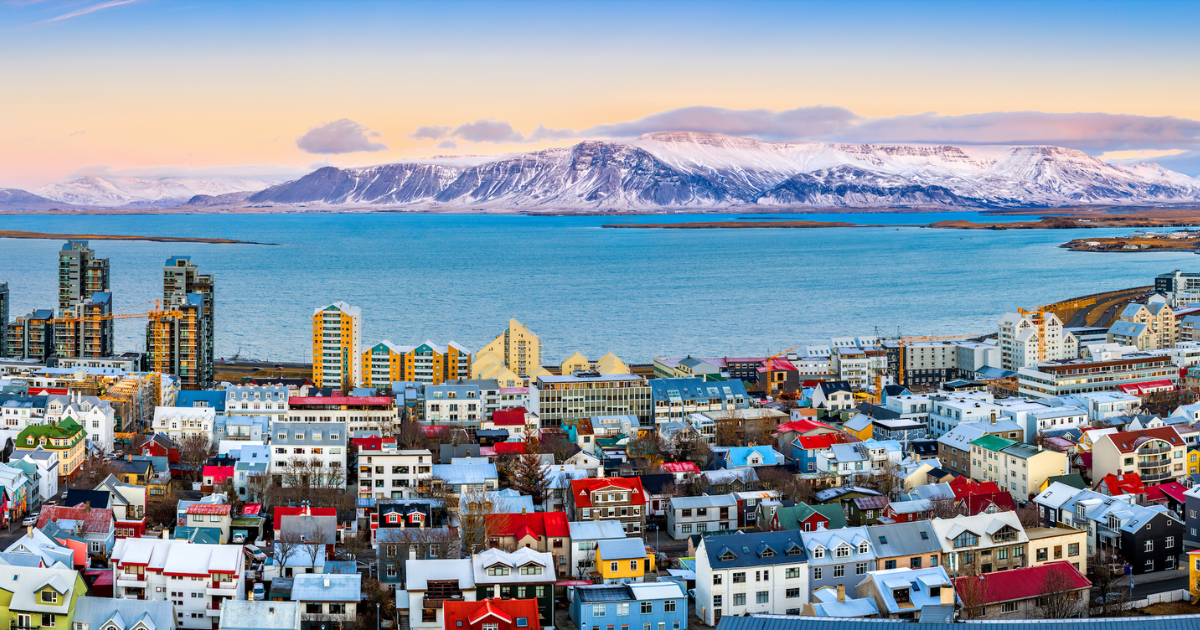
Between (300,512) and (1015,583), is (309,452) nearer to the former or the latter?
(300,512)

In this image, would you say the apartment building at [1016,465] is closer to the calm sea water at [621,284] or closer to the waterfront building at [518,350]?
the waterfront building at [518,350]

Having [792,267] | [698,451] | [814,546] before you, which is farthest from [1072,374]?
[792,267]

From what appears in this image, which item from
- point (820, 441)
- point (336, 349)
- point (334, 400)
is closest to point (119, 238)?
point (336, 349)

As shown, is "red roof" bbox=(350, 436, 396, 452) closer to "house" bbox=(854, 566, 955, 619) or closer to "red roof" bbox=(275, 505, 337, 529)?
"red roof" bbox=(275, 505, 337, 529)

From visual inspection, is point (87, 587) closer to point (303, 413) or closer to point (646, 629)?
point (646, 629)

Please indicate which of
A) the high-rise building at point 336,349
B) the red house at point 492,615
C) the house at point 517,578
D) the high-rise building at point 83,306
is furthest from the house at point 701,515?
the high-rise building at point 83,306

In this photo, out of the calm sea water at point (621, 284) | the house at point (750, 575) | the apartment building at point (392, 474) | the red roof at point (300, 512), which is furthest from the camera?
the calm sea water at point (621, 284)
